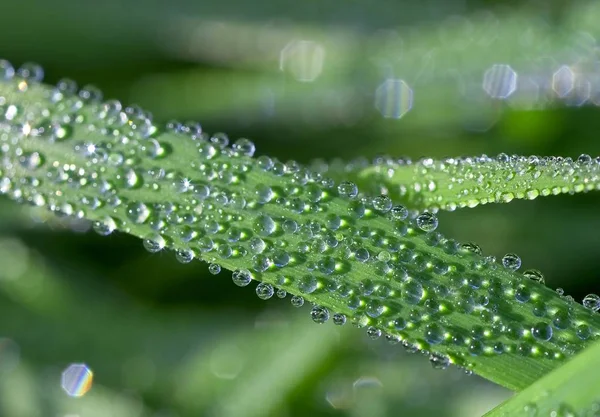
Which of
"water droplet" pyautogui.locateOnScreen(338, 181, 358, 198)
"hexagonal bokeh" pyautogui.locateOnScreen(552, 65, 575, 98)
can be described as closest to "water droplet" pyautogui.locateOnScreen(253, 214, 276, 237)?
"water droplet" pyautogui.locateOnScreen(338, 181, 358, 198)

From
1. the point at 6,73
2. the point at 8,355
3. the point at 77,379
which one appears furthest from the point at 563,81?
the point at 8,355

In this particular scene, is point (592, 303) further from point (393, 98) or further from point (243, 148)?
point (393, 98)

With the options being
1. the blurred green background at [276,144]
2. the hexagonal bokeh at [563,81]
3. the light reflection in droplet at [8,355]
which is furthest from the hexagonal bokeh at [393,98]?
the light reflection in droplet at [8,355]

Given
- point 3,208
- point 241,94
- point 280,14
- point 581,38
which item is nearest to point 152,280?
point 3,208

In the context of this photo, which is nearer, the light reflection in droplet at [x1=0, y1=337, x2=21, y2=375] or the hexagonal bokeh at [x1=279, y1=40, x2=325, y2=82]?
the light reflection in droplet at [x1=0, y1=337, x2=21, y2=375]

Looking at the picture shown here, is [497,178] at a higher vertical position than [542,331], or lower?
higher

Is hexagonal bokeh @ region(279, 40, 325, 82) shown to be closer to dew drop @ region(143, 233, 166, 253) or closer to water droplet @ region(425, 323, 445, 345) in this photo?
dew drop @ region(143, 233, 166, 253)

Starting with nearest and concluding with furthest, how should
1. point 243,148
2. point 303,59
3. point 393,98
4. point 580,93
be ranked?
1. point 243,148
2. point 580,93
3. point 393,98
4. point 303,59
